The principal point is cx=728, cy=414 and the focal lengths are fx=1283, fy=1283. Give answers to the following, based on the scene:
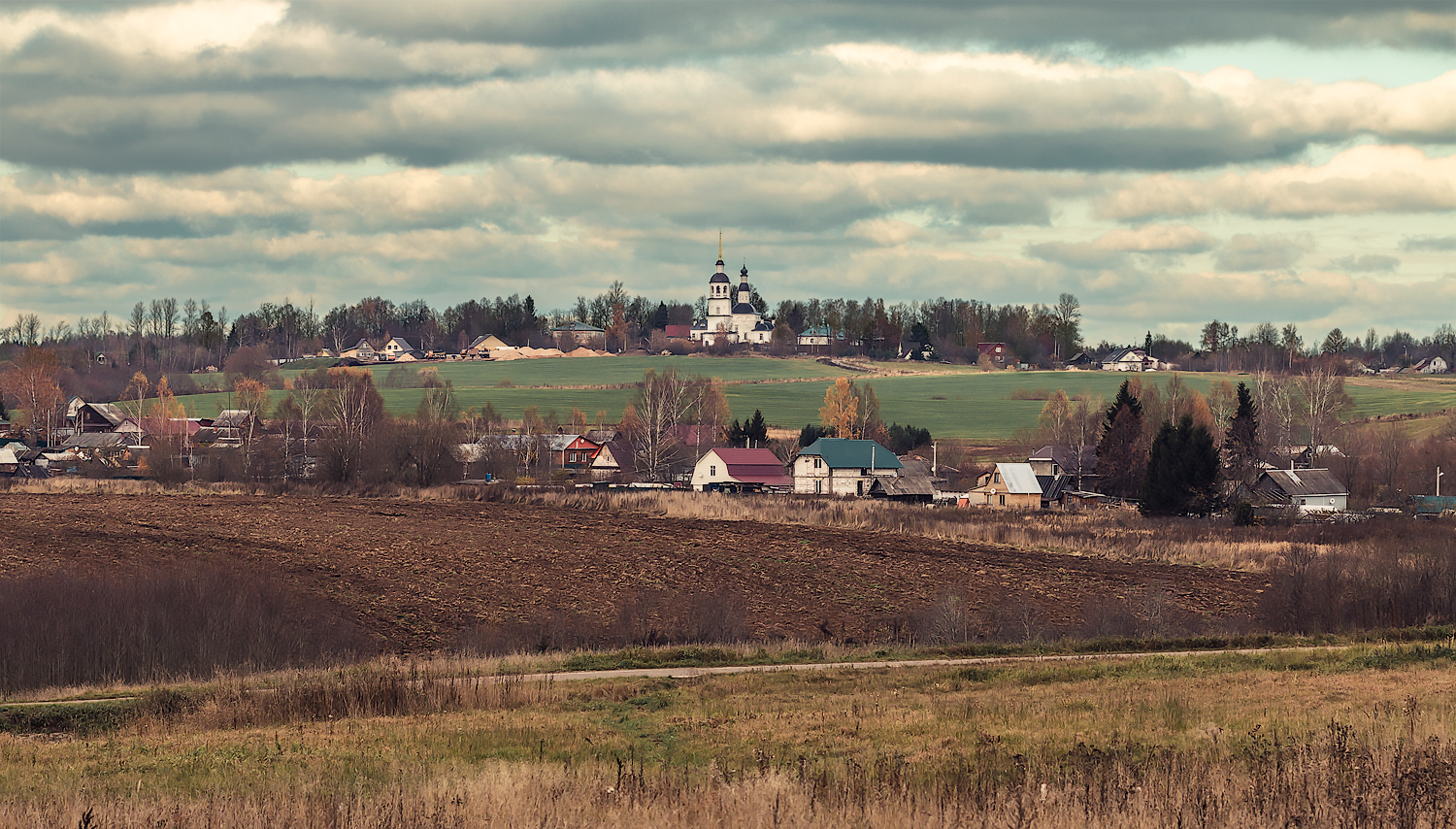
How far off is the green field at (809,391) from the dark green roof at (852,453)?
2644 centimetres

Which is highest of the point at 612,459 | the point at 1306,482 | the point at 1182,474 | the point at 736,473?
the point at 1182,474

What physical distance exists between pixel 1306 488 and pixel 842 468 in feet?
114

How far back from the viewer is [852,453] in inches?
4163

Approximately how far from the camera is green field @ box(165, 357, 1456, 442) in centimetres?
14175

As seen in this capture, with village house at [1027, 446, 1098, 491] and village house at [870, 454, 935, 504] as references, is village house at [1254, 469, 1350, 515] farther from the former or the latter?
village house at [870, 454, 935, 504]

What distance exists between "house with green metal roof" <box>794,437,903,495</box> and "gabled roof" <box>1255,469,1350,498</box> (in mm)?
28140

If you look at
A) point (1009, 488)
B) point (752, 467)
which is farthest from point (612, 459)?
point (1009, 488)

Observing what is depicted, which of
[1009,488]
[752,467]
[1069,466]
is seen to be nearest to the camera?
[1009,488]

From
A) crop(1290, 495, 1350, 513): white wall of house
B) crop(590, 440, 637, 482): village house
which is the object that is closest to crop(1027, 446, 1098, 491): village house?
crop(1290, 495, 1350, 513): white wall of house

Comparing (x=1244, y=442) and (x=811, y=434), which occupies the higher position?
(x=1244, y=442)

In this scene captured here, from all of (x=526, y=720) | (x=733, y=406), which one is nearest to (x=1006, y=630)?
(x=526, y=720)

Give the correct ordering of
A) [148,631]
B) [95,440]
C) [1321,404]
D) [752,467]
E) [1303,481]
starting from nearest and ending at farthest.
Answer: [148,631] < [1303,481] < [752,467] < [1321,404] < [95,440]

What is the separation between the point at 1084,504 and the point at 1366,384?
310ft

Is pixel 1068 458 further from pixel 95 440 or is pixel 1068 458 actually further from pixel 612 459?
pixel 95 440
